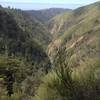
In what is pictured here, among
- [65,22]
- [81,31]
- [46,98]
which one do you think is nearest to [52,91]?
[46,98]

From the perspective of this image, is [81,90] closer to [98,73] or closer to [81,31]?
[98,73]

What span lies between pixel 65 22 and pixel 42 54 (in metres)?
96.8

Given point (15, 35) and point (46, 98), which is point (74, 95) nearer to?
point (46, 98)

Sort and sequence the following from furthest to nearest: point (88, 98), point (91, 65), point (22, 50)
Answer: point (22, 50), point (91, 65), point (88, 98)

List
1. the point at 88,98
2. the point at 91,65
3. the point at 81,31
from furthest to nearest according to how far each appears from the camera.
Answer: the point at 81,31 → the point at 91,65 → the point at 88,98

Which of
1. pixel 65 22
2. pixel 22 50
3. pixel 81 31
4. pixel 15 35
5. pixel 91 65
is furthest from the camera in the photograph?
pixel 65 22

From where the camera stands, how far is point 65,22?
6895 inches

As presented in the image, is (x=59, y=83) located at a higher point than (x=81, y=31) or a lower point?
lower

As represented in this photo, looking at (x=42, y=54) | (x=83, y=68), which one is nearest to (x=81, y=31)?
(x=42, y=54)

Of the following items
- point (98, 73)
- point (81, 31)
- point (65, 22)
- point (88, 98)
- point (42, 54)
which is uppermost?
point (65, 22)

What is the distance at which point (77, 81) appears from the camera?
28.8 ft

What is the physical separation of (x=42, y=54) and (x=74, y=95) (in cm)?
7157

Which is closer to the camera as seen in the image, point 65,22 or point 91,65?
point 91,65

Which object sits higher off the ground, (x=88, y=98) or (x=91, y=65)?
(x=91, y=65)
